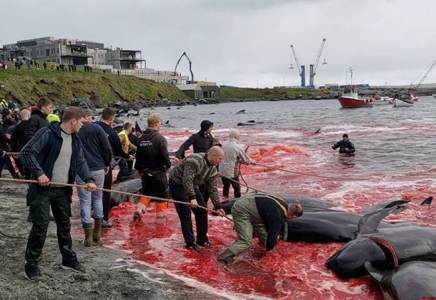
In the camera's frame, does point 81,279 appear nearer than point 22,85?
Yes

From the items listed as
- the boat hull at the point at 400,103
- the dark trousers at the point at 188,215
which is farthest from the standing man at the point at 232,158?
the boat hull at the point at 400,103

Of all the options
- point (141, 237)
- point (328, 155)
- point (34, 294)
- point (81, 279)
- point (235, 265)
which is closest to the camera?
point (34, 294)

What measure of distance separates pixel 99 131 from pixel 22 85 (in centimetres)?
6079

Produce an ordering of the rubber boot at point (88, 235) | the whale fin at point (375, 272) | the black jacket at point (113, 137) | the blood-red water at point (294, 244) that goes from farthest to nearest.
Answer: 1. the black jacket at point (113, 137)
2. the rubber boot at point (88, 235)
3. the blood-red water at point (294, 244)
4. the whale fin at point (375, 272)

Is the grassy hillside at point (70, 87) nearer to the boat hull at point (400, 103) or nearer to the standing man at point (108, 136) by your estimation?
the standing man at point (108, 136)

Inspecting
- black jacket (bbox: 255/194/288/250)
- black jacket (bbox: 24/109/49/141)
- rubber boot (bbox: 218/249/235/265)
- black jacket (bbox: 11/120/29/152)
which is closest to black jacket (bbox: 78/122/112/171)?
rubber boot (bbox: 218/249/235/265)

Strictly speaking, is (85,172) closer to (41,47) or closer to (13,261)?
(13,261)

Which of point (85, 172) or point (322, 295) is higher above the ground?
point (85, 172)

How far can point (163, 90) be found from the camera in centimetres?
11488

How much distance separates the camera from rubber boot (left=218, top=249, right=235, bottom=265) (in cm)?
812

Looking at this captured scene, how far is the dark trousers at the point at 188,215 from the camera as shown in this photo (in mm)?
8570

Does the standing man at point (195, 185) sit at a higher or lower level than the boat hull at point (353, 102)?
lower

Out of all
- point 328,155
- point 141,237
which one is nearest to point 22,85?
point 328,155

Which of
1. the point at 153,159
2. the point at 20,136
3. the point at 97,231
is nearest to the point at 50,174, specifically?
the point at 97,231
